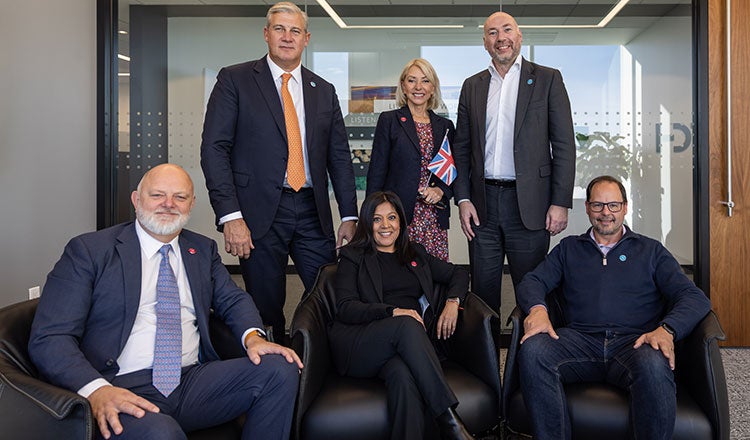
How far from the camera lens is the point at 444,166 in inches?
137

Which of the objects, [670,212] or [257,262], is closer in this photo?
[257,262]

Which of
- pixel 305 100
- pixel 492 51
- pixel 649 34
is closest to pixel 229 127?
pixel 305 100

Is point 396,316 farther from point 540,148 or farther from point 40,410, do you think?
point 40,410

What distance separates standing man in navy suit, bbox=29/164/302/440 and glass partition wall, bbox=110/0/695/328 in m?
2.35

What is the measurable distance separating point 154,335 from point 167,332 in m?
0.05

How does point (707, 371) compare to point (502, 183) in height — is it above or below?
below

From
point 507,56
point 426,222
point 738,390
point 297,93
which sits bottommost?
point 738,390

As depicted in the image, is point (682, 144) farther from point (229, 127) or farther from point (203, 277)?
point (203, 277)

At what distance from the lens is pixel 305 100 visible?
3.22 metres

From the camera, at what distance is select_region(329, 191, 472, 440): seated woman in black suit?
2432mm

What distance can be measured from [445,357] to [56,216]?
110 inches

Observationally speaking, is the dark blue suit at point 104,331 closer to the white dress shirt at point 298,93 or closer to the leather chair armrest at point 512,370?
the leather chair armrest at point 512,370

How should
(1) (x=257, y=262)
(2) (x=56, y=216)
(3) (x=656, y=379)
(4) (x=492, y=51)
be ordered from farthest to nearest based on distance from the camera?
(2) (x=56, y=216) < (4) (x=492, y=51) < (1) (x=257, y=262) < (3) (x=656, y=379)

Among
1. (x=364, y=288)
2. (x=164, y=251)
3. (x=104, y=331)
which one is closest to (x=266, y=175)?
(x=364, y=288)
